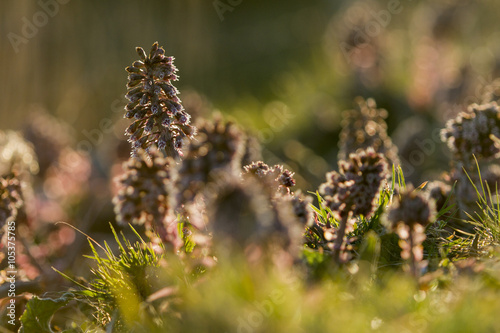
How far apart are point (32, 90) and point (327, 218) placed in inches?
305

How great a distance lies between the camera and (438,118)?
7.56 m

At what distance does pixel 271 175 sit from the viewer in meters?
2.28

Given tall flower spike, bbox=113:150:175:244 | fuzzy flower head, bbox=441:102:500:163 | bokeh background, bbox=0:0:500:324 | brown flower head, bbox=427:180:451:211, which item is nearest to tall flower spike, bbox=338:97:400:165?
brown flower head, bbox=427:180:451:211

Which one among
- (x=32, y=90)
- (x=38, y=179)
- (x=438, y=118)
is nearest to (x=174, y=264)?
(x=38, y=179)

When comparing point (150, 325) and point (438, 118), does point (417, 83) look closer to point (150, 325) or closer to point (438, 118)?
point (438, 118)

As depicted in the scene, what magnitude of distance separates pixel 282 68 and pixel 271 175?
1093 cm

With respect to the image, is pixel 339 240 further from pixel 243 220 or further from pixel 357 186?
pixel 243 220

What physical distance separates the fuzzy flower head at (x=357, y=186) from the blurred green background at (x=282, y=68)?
6.53 feet

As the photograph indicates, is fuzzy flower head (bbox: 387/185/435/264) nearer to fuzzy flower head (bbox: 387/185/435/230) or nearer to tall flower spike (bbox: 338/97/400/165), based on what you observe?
fuzzy flower head (bbox: 387/185/435/230)

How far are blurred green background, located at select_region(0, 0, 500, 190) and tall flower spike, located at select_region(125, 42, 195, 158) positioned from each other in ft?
7.50

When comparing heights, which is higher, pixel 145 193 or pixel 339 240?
pixel 145 193

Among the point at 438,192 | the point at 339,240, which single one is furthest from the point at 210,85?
the point at 339,240

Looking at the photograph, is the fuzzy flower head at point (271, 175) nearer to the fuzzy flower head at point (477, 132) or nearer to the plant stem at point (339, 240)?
the plant stem at point (339, 240)

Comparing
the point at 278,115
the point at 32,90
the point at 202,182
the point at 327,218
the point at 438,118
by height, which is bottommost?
the point at 438,118
